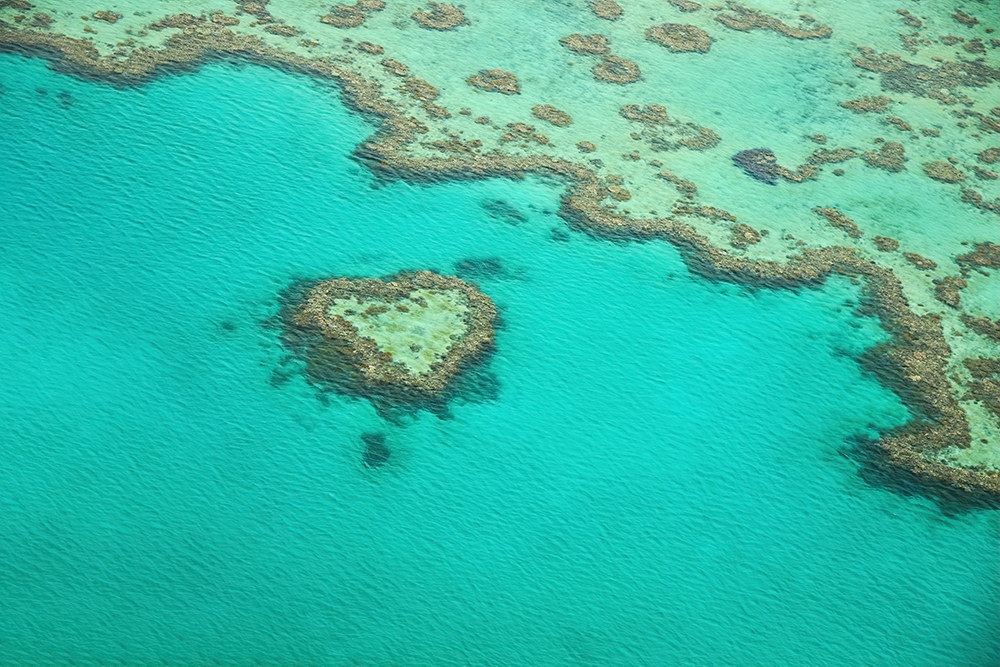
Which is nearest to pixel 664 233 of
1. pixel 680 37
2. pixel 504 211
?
pixel 504 211

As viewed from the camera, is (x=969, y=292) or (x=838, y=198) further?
(x=838, y=198)

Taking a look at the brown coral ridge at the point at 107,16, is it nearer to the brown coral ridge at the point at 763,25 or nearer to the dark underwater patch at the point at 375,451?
the dark underwater patch at the point at 375,451

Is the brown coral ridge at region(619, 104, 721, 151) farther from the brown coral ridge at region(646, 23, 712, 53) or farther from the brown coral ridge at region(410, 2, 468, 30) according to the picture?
the brown coral ridge at region(410, 2, 468, 30)

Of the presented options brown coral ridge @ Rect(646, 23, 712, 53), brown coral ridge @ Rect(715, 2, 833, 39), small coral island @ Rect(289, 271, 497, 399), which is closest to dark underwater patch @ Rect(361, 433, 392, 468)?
small coral island @ Rect(289, 271, 497, 399)

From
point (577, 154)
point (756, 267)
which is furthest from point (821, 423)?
point (577, 154)

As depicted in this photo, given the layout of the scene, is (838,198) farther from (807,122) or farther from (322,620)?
(322,620)
